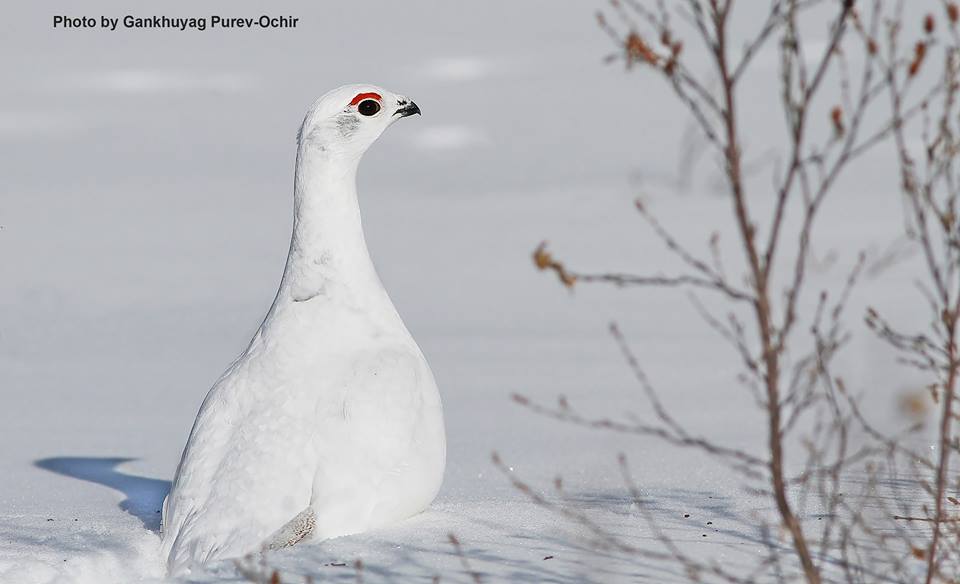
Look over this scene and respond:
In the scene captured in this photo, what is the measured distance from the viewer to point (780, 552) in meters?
3.08

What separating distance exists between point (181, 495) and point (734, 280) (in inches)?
231

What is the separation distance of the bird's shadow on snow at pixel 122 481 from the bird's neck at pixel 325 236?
0.87 metres

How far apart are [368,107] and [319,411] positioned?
3.50 ft

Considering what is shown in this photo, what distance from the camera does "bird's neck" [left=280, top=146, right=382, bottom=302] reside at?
13.1 ft

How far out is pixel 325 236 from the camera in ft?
13.2

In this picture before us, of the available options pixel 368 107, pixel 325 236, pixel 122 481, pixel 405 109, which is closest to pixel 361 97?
pixel 368 107

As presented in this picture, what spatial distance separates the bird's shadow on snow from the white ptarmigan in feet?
1.70

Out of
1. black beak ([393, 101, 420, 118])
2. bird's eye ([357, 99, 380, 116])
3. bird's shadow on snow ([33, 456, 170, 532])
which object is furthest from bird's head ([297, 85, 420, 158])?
bird's shadow on snow ([33, 456, 170, 532])

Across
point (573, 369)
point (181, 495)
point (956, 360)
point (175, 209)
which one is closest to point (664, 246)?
point (573, 369)

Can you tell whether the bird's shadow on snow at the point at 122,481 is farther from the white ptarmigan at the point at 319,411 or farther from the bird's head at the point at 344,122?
the bird's head at the point at 344,122

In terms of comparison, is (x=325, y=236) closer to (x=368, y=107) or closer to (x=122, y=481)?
(x=368, y=107)

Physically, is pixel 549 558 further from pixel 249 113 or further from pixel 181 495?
pixel 249 113

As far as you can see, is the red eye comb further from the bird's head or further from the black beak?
the black beak

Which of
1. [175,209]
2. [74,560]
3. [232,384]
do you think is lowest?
[74,560]
